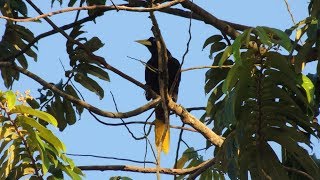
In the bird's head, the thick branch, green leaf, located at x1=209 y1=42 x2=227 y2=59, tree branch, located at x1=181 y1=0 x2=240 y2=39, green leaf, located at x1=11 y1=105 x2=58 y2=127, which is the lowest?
green leaf, located at x1=11 y1=105 x2=58 y2=127

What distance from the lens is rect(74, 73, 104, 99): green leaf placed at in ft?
12.5

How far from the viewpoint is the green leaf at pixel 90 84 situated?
3.81 meters

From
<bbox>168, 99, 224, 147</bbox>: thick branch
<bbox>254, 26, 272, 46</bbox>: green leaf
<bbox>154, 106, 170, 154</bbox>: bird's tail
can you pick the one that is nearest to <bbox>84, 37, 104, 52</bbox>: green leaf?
<bbox>154, 106, 170, 154</bbox>: bird's tail

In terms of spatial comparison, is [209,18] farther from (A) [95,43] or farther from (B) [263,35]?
(B) [263,35]

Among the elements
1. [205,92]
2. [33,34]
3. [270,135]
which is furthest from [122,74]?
[33,34]

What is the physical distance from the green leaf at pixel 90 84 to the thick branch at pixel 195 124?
0.74m

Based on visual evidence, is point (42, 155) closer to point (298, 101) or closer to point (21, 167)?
point (21, 167)

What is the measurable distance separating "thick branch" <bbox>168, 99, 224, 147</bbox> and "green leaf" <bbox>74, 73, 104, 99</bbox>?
2.44ft

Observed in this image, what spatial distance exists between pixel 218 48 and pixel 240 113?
2.87ft

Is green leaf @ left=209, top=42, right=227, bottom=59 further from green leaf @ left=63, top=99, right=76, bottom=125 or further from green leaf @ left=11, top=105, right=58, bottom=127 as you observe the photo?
green leaf @ left=11, top=105, right=58, bottom=127

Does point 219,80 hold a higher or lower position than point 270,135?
higher

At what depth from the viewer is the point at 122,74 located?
9.73 ft

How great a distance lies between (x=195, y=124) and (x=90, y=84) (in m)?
0.86

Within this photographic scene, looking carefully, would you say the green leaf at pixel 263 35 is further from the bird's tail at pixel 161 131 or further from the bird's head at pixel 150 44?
the bird's head at pixel 150 44
